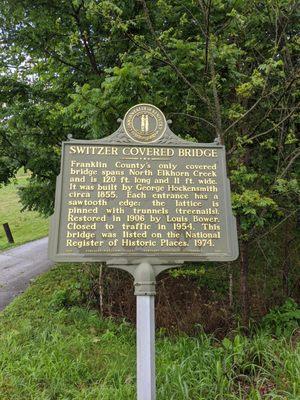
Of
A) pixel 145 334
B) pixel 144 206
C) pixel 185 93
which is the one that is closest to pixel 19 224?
pixel 185 93

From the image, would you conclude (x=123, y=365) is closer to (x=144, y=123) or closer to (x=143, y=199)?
(x=143, y=199)

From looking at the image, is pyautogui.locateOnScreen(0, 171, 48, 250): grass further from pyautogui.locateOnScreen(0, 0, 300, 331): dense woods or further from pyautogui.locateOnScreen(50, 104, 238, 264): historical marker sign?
pyautogui.locateOnScreen(50, 104, 238, 264): historical marker sign

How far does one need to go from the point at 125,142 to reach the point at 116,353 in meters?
2.91

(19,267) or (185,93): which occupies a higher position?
(185,93)

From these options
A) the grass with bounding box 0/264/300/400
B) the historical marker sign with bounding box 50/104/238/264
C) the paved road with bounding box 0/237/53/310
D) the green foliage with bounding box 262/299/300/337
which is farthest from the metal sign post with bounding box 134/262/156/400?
the paved road with bounding box 0/237/53/310

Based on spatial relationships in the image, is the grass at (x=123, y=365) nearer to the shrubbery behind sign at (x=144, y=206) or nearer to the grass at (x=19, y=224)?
the shrubbery behind sign at (x=144, y=206)

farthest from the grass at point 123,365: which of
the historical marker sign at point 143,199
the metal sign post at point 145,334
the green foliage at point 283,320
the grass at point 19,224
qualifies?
the grass at point 19,224

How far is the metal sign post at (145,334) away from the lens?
142 inches

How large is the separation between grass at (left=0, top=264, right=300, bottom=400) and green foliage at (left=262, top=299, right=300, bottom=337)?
312mm

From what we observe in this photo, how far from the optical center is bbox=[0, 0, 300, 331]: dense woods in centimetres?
543

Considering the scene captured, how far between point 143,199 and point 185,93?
2674 millimetres

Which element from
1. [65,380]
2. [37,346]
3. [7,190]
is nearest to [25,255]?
[37,346]

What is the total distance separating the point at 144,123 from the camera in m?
4.38

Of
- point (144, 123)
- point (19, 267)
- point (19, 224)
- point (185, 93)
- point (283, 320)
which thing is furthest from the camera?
Result: point (19, 224)
